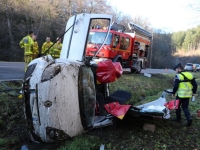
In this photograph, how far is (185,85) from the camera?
4453 millimetres

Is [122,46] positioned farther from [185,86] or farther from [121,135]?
[121,135]

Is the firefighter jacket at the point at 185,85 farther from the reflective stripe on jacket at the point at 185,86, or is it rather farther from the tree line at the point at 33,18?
the tree line at the point at 33,18

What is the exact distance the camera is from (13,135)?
4.11m

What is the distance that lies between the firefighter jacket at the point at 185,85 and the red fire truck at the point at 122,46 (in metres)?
4.00

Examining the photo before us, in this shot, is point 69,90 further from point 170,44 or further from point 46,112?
point 170,44

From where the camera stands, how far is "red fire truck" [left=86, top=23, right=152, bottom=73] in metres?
10.4

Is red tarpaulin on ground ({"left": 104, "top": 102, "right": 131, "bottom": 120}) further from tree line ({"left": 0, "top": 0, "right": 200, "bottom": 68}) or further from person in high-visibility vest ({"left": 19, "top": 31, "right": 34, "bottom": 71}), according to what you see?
tree line ({"left": 0, "top": 0, "right": 200, "bottom": 68})

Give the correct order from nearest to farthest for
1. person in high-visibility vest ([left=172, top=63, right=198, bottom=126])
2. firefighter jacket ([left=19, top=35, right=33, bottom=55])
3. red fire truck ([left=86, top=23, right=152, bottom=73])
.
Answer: person in high-visibility vest ([left=172, top=63, right=198, bottom=126]) < firefighter jacket ([left=19, top=35, right=33, bottom=55]) < red fire truck ([left=86, top=23, right=152, bottom=73])

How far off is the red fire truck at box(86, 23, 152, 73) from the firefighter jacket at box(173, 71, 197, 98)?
4.00 m

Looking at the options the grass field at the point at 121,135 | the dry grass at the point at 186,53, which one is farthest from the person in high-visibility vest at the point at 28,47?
the dry grass at the point at 186,53

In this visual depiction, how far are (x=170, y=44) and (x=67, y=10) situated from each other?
39.8 m

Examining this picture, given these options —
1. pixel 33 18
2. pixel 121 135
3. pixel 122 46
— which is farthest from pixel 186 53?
pixel 121 135

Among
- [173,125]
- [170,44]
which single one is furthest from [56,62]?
[170,44]

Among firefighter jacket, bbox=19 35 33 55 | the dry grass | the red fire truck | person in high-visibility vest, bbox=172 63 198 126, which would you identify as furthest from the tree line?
the dry grass
